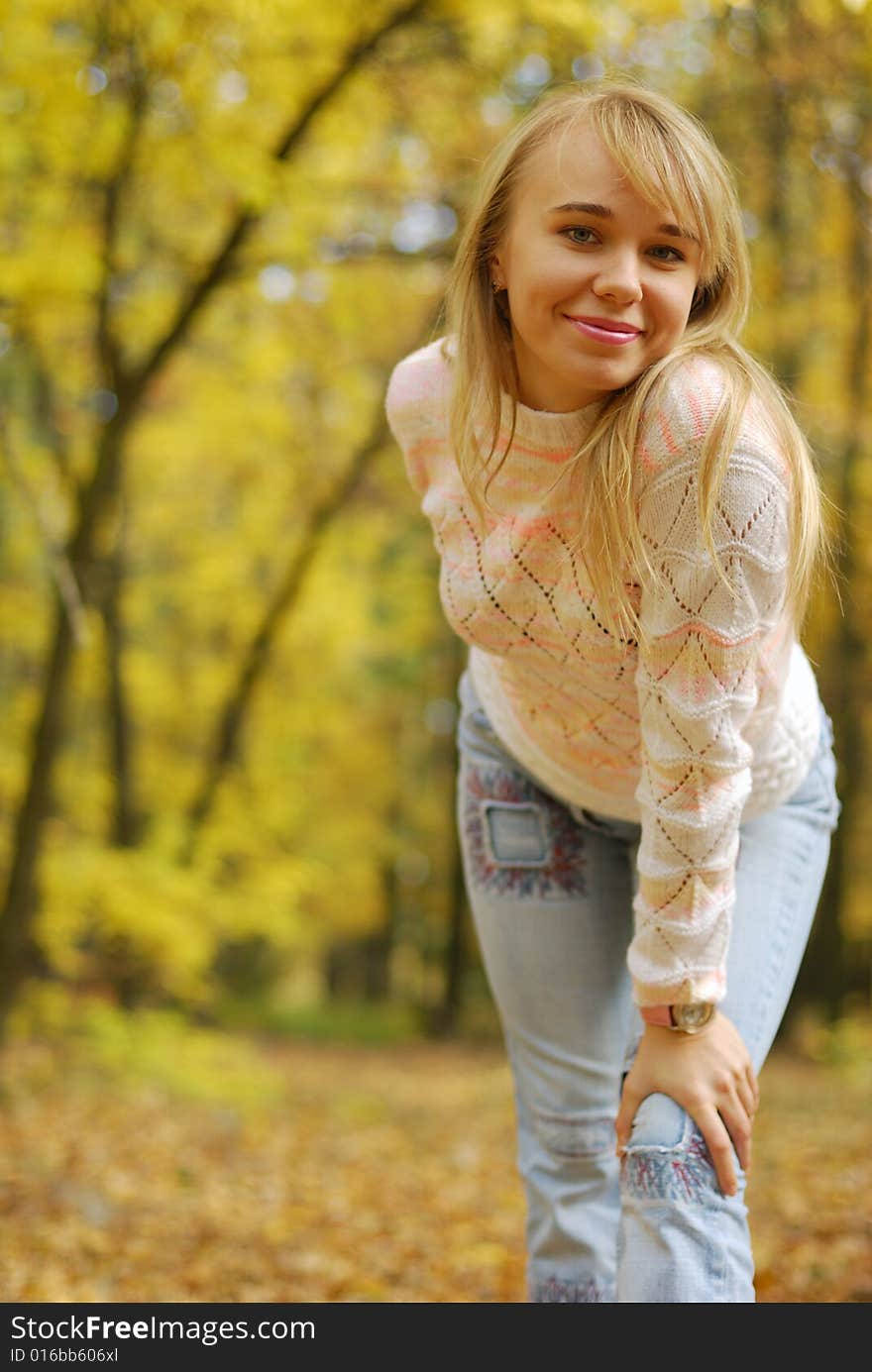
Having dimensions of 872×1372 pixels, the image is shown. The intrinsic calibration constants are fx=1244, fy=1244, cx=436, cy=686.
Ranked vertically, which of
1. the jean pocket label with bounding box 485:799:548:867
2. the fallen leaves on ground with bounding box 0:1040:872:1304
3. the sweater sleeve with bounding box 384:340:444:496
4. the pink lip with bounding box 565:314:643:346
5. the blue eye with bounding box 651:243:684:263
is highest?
the blue eye with bounding box 651:243:684:263

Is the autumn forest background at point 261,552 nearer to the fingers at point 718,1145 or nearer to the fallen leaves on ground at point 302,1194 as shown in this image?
the fallen leaves on ground at point 302,1194

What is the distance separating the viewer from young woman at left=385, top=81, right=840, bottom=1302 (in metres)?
1.46

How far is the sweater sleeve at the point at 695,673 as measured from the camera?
1431 millimetres

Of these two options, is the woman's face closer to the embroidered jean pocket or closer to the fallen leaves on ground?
the embroidered jean pocket

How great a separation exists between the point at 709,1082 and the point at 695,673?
520mm

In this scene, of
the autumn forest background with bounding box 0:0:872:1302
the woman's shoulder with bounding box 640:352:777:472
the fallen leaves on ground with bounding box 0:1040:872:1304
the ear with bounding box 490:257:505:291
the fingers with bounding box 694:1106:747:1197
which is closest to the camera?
the woman's shoulder with bounding box 640:352:777:472

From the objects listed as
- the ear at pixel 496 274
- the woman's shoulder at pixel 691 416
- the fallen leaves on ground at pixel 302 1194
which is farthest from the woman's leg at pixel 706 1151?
the fallen leaves on ground at pixel 302 1194

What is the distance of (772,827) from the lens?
1809 mm

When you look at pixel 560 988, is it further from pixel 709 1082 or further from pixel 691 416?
pixel 691 416

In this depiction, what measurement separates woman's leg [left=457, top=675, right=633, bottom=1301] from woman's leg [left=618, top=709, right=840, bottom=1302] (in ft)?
0.93

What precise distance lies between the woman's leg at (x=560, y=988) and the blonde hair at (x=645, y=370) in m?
0.51

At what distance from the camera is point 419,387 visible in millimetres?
1786

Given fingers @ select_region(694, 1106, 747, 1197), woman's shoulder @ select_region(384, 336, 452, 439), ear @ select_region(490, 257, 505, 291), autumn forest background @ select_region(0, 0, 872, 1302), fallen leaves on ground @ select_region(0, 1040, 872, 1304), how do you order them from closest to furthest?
1. fingers @ select_region(694, 1106, 747, 1197)
2. ear @ select_region(490, 257, 505, 291)
3. woman's shoulder @ select_region(384, 336, 452, 439)
4. fallen leaves on ground @ select_region(0, 1040, 872, 1304)
5. autumn forest background @ select_region(0, 0, 872, 1302)

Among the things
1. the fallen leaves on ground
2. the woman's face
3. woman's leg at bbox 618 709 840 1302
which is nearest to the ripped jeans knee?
woman's leg at bbox 618 709 840 1302
